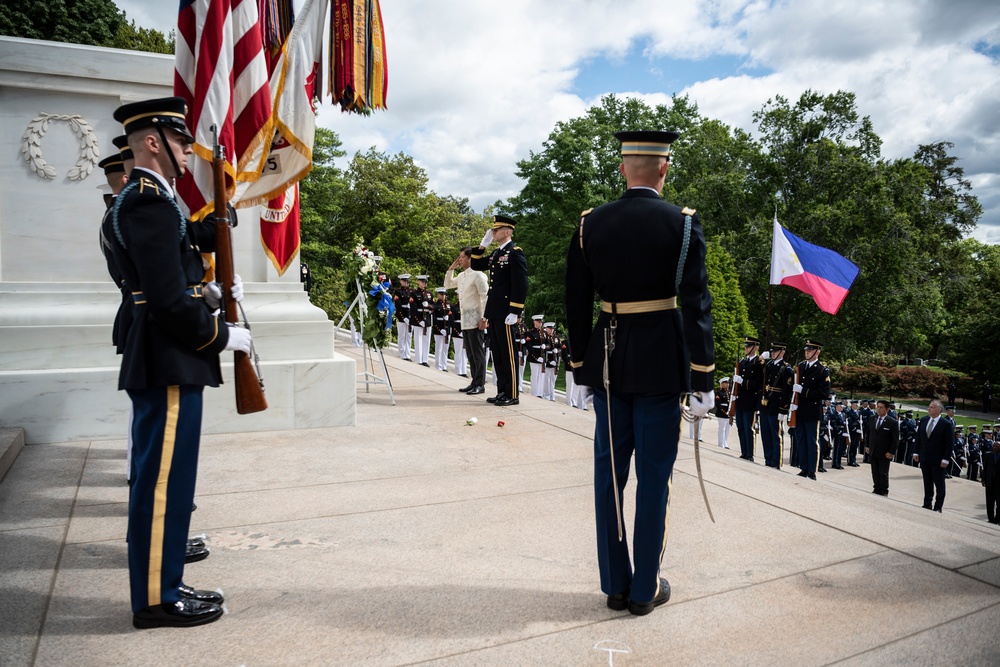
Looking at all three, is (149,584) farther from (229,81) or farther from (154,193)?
(229,81)

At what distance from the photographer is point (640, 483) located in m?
2.93

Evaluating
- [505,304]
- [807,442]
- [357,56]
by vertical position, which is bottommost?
[807,442]

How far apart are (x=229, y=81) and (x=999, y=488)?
14.4m

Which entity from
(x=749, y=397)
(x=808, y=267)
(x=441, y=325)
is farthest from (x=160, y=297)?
(x=441, y=325)

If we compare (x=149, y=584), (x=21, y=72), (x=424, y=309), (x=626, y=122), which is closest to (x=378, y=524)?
(x=149, y=584)

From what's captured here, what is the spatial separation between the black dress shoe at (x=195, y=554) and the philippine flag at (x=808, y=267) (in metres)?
11.6

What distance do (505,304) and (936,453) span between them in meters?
9.34

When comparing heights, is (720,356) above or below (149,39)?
below

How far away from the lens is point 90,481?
14.5 feet

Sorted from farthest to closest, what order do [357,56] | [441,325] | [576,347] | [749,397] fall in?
1. [441,325]
2. [749,397]
3. [357,56]
4. [576,347]

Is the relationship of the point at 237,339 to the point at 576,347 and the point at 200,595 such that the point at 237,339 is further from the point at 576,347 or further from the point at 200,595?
the point at 576,347

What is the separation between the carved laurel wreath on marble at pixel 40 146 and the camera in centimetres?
558

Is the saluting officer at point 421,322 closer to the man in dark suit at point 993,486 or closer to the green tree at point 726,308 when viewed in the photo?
the man in dark suit at point 993,486

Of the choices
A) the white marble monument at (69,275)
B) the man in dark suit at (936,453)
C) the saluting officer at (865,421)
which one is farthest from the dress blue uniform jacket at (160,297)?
the saluting officer at (865,421)
